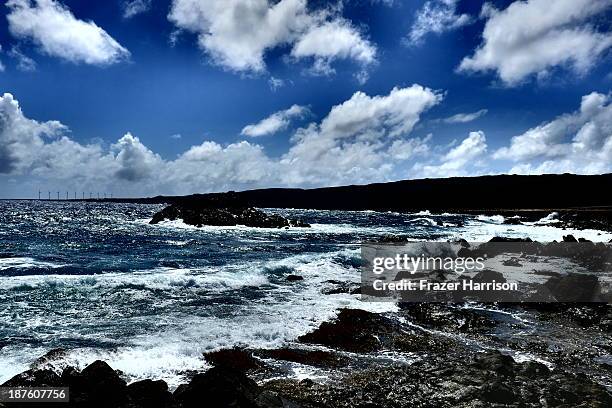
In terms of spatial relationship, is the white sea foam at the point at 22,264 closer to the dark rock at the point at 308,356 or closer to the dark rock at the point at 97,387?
the dark rock at the point at 308,356

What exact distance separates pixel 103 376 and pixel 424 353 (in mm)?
8611

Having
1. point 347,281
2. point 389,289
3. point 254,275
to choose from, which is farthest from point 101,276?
point 389,289

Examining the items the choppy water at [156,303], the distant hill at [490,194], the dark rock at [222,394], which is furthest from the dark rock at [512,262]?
the distant hill at [490,194]

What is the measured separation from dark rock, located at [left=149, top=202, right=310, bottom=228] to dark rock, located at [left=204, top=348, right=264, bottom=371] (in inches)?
2171

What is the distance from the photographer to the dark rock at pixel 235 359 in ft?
36.4

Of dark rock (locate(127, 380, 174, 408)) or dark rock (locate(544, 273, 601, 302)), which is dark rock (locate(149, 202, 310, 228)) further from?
dark rock (locate(127, 380, 174, 408))

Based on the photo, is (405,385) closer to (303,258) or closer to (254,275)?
(254,275)

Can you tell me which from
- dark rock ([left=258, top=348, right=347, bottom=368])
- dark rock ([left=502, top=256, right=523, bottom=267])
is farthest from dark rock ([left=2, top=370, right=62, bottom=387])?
dark rock ([left=502, top=256, right=523, bottom=267])

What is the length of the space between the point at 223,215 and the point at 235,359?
59.9 metres

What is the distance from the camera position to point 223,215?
70.1 metres

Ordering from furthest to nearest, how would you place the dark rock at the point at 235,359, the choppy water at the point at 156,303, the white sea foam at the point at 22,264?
the white sea foam at the point at 22,264 < the choppy water at the point at 156,303 < the dark rock at the point at 235,359

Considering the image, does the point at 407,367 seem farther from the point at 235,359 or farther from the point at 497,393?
the point at 235,359

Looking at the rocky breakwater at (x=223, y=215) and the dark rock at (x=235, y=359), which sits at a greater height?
the rocky breakwater at (x=223, y=215)

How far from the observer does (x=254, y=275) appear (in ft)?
78.8
